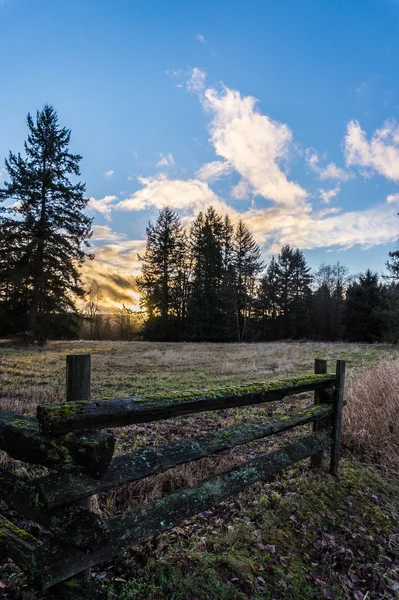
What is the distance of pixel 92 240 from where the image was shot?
27734 millimetres

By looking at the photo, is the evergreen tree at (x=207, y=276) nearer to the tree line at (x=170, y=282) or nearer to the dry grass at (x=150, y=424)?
the tree line at (x=170, y=282)

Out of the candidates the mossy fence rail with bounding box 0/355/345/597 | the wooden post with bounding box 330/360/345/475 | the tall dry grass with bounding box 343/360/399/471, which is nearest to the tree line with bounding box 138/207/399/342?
the tall dry grass with bounding box 343/360/399/471

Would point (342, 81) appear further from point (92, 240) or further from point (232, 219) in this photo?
point (232, 219)

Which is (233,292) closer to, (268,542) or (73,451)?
(268,542)

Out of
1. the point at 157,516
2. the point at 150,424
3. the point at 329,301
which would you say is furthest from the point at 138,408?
the point at 329,301

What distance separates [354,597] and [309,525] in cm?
75

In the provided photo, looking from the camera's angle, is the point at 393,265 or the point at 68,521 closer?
the point at 68,521

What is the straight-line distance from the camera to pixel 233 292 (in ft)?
143

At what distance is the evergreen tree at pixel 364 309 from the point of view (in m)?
40.3

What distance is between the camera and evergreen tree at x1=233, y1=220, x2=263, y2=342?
4438 cm

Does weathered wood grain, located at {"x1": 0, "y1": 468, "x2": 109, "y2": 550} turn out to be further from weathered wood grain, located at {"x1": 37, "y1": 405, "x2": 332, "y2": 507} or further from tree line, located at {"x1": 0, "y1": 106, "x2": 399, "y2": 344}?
tree line, located at {"x1": 0, "y1": 106, "x2": 399, "y2": 344}

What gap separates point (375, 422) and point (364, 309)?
40454 mm

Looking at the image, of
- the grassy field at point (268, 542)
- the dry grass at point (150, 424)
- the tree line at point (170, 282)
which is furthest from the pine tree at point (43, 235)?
the grassy field at point (268, 542)

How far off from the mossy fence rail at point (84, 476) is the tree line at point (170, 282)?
25.3m
